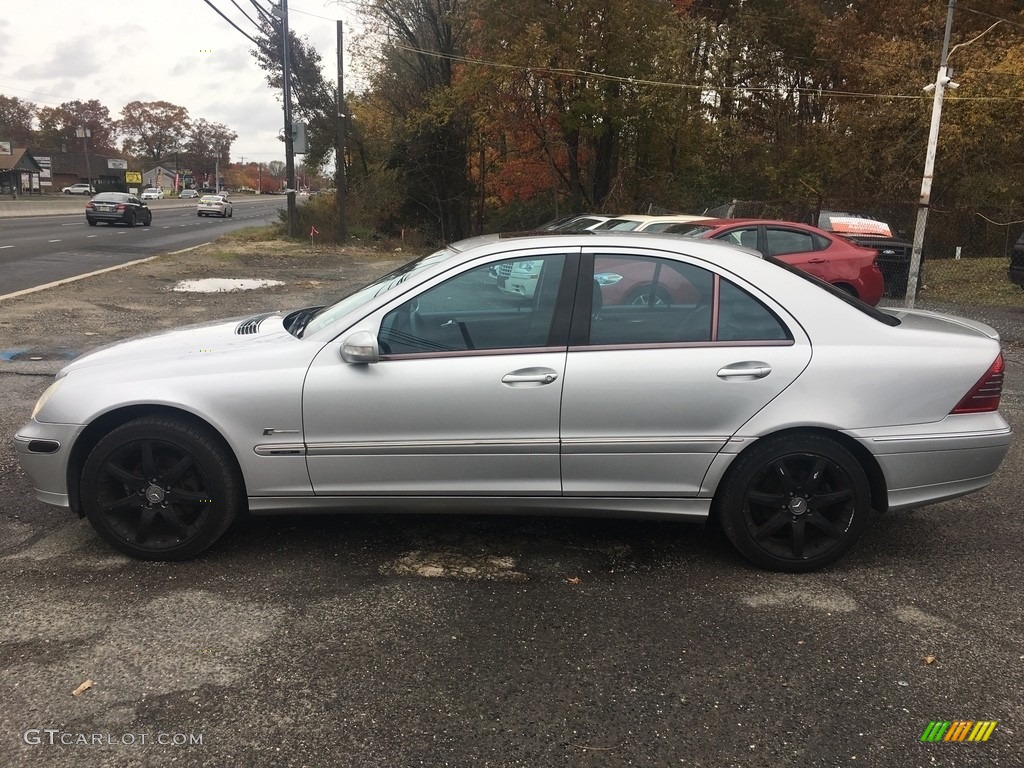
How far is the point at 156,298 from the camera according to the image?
1278 centimetres

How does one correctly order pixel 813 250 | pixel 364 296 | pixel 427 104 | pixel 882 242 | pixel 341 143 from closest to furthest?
pixel 364 296
pixel 813 250
pixel 882 242
pixel 341 143
pixel 427 104

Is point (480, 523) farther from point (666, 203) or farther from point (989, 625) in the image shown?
point (666, 203)

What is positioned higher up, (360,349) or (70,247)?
(360,349)

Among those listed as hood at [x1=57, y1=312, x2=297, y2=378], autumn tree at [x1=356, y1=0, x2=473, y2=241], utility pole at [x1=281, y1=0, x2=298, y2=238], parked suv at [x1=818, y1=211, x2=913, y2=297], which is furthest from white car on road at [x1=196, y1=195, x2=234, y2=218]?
hood at [x1=57, y1=312, x2=297, y2=378]

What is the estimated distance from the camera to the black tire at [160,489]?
3547mm

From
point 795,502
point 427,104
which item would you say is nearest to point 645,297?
point 795,502

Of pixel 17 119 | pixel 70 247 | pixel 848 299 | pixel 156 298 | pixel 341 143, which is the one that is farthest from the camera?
pixel 17 119

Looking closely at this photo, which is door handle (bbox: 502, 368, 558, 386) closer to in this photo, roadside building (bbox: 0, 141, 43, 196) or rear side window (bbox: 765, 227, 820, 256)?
rear side window (bbox: 765, 227, 820, 256)

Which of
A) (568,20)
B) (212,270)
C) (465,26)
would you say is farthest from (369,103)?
(212,270)

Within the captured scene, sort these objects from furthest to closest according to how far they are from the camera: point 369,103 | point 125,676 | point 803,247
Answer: point 369,103, point 803,247, point 125,676

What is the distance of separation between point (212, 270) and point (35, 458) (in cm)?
1499

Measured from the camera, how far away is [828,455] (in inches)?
140

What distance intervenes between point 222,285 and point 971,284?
1614cm

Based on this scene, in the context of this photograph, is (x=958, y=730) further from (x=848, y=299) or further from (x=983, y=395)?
(x=848, y=299)
